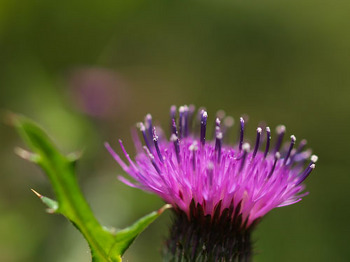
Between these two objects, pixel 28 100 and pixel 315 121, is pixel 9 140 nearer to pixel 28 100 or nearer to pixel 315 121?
pixel 28 100

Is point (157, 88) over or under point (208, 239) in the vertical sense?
under

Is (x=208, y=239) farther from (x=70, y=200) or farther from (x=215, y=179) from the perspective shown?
(x=70, y=200)

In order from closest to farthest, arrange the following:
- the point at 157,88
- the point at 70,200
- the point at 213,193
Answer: the point at 70,200 → the point at 213,193 → the point at 157,88

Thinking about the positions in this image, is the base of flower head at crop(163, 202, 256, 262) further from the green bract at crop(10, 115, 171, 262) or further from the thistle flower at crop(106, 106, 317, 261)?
the green bract at crop(10, 115, 171, 262)

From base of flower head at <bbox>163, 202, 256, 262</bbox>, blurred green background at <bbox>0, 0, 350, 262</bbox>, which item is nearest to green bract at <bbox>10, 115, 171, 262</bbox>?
base of flower head at <bbox>163, 202, 256, 262</bbox>

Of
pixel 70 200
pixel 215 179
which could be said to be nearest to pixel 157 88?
pixel 215 179
